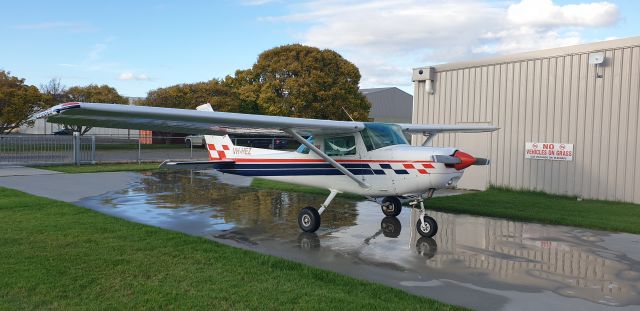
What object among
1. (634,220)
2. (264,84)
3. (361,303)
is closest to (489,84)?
(634,220)

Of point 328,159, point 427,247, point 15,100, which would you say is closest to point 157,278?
point 328,159

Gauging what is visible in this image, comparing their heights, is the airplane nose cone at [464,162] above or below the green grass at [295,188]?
above

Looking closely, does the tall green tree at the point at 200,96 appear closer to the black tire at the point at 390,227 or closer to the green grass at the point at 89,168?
the green grass at the point at 89,168

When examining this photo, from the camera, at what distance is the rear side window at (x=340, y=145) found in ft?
29.3

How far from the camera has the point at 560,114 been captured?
14.0m

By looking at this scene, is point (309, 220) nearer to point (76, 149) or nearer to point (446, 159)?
point (446, 159)

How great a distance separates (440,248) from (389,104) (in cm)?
5786

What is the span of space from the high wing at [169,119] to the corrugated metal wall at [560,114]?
319 inches

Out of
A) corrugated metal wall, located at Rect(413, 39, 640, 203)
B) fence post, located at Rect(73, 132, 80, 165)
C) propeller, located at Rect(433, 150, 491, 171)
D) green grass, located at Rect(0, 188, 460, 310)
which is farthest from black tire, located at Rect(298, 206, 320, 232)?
fence post, located at Rect(73, 132, 80, 165)

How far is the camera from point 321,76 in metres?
38.8

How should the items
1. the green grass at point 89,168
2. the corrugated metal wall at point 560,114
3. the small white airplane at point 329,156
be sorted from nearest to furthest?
the small white airplane at point 329,156 < the corrugated metal wall at point 560,114 < the green grass at point 89,168

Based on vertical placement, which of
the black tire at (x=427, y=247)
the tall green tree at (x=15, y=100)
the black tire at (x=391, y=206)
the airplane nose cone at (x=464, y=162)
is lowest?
the black tire at (x=427, y=247)

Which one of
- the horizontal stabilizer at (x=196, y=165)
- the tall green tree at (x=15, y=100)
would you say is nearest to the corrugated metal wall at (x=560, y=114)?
the horizontal stabilizer at (x=196, y=165)

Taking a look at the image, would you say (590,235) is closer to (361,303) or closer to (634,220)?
(634,220)
